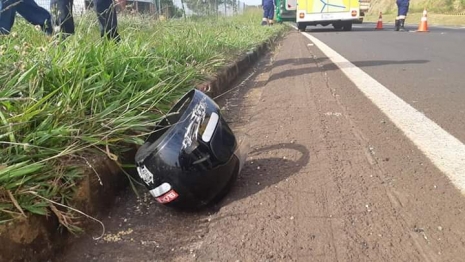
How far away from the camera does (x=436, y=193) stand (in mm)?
1759

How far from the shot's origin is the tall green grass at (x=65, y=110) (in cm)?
153

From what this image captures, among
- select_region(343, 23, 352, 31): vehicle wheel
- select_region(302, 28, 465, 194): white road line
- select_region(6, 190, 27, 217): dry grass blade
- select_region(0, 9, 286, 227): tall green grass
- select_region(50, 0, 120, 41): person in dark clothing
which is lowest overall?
select_region(343, 23, 352, 31): vehicle wheel

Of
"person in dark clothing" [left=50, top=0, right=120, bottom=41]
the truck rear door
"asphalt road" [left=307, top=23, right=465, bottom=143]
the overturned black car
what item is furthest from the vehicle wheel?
the overturned black car

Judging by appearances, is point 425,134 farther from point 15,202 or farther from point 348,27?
point 348,27

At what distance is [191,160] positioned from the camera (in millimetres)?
1672

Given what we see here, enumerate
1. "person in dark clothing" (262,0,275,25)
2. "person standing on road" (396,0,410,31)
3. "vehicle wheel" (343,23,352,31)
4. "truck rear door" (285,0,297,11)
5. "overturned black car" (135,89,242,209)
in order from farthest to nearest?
"truck rear door" (285,0,297,11), "vehicle wheel" (343,23,352,31), "person in dark clothing" (262,0,275,25), "person standing on road" (396,0,410,31), "overturned black car" (135,89,242,209)

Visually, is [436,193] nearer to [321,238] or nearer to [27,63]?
[321,238]

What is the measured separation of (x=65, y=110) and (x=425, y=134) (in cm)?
206

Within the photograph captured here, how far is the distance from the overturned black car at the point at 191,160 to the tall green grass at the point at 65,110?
258mm

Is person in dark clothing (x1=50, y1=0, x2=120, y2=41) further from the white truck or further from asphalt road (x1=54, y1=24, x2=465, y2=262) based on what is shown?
the white truck

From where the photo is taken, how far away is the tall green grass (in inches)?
60.2

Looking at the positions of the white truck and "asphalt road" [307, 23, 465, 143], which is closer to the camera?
"asphalt road" [307, 23, 465, 143]

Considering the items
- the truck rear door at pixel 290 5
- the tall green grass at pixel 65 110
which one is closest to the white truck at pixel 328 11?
the truck rear door at pixel 290 5

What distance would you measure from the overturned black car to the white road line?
1059mm
